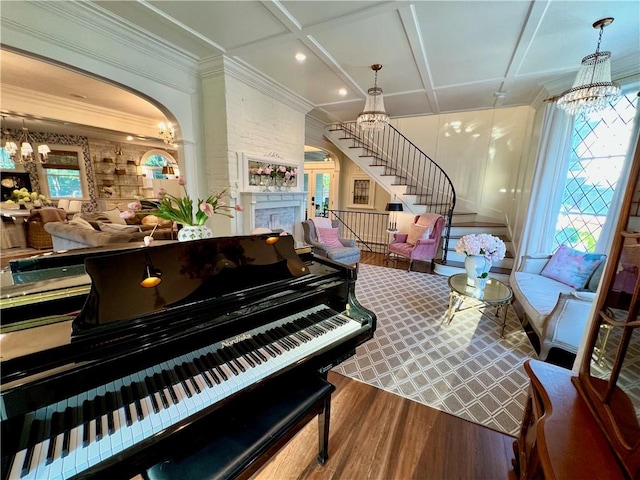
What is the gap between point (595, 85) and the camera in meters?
2.26

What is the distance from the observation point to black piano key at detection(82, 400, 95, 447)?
706mm

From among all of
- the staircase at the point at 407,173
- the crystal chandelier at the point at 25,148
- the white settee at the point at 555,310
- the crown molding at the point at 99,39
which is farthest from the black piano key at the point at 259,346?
the crystal chandelier at the point at 25,148

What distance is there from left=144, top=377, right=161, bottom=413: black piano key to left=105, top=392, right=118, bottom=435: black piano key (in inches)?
3.5

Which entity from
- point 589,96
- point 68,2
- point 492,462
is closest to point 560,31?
point 589,96

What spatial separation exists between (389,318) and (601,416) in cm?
213

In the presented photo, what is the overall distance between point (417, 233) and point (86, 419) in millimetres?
4923

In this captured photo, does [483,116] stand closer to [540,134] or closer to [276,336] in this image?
[540,134]

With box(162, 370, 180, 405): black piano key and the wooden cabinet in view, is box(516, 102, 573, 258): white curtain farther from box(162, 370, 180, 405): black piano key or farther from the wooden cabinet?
box(162, 370, 180, 405): black piano key

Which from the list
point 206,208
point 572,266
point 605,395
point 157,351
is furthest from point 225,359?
point 572,266

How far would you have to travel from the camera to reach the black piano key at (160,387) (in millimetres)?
834

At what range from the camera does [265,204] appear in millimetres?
4113

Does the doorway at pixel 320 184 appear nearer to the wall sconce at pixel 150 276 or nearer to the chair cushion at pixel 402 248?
the chair cushion at pixel 402 248

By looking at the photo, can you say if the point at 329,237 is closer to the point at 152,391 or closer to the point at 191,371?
the point at 191,371

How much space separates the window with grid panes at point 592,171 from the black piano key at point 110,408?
15.4ft
